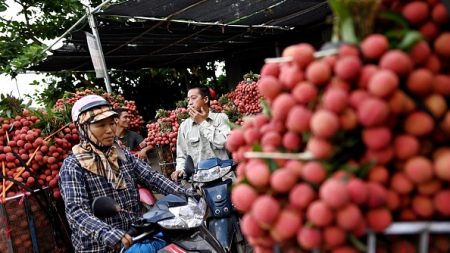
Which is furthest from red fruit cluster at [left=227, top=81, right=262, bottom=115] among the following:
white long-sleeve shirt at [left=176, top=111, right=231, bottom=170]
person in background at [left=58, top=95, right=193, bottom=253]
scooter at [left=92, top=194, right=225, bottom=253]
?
scooter at [left=92, top=194, right=225, bottom=253]

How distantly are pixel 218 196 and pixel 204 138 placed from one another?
92 centimetres

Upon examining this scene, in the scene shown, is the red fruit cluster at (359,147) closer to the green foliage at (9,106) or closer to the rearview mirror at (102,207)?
the rearview mirror at (102,207)

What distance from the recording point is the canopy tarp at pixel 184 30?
20.4ft

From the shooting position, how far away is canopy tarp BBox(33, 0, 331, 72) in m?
6.21

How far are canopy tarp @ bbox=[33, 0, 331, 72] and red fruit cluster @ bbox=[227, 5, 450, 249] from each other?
16.2ft

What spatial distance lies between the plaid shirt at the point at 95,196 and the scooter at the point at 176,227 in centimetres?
15

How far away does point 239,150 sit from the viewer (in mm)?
1100

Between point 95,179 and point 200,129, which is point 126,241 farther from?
point 200,129

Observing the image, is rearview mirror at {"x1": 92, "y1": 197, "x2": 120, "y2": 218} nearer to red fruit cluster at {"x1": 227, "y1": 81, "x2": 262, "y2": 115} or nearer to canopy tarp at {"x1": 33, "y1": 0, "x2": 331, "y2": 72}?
canopy tarp at {"x1": 33, "y1": 0, "x2": 331, "y2": 72}

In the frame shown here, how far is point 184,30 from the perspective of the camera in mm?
7609

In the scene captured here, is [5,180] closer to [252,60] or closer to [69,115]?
[69,115]

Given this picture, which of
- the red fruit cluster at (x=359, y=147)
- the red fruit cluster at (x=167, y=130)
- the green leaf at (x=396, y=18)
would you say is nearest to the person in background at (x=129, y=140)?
the red fruit cluster at (x=167, y=130)

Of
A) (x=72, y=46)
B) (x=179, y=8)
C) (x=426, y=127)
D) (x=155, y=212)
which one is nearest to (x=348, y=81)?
(x=426, y=127)

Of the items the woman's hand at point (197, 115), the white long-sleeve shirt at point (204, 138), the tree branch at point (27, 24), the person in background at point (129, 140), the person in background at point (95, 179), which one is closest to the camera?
the person in background at point (95, 179)
